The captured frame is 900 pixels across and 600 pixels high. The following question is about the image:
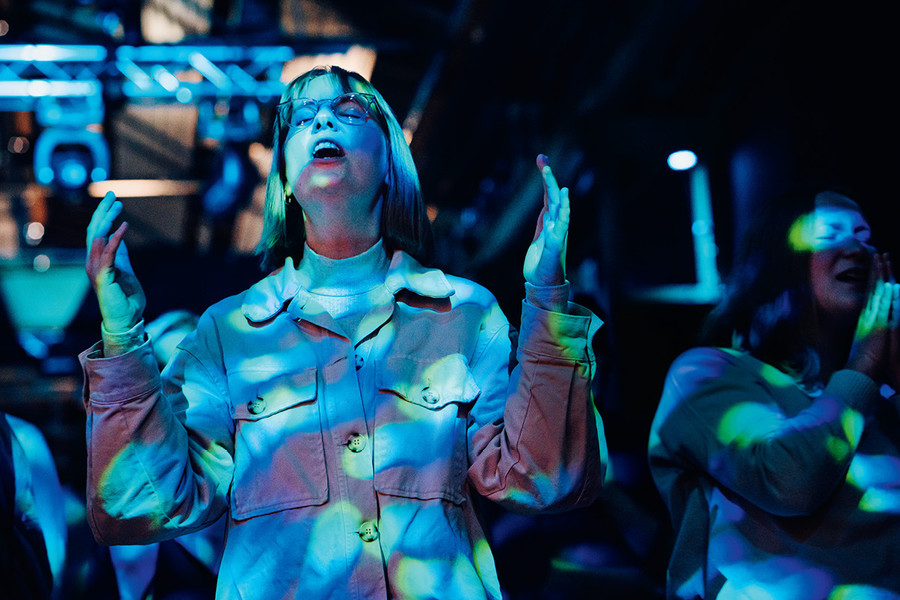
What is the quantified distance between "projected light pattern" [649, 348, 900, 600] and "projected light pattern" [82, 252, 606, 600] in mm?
541

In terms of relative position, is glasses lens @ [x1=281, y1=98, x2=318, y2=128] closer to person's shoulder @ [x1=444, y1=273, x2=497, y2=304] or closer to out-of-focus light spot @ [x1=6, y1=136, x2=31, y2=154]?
person's shoulder @ [x1=444, y1=273, x2=497, y2=304]

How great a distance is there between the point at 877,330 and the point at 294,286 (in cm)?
129

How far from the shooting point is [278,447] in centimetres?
147

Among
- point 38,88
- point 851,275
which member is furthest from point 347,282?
point 38,88

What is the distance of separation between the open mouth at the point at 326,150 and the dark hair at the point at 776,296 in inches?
47.0

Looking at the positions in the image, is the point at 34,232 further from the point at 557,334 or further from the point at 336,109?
the point at 557,334

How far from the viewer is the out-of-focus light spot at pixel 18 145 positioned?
27.3 feet

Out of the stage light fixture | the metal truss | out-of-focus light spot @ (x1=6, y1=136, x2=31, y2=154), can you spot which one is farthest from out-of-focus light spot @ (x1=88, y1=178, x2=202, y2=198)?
the stage light fixture

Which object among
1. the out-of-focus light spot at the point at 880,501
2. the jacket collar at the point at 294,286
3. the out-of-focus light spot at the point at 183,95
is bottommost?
the out-of-focus light spot at the point at 880,501

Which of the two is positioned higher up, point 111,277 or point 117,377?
point 111,277

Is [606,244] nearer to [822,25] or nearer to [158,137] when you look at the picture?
[822,25]

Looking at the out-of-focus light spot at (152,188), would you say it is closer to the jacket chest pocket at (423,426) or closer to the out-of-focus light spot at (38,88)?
the out-of-focus light spot at (38,88)

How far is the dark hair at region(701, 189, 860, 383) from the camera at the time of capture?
218cm

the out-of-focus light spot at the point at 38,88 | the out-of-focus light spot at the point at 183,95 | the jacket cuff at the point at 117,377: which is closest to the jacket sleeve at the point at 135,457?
the jacket cuff at the point at 117,377
